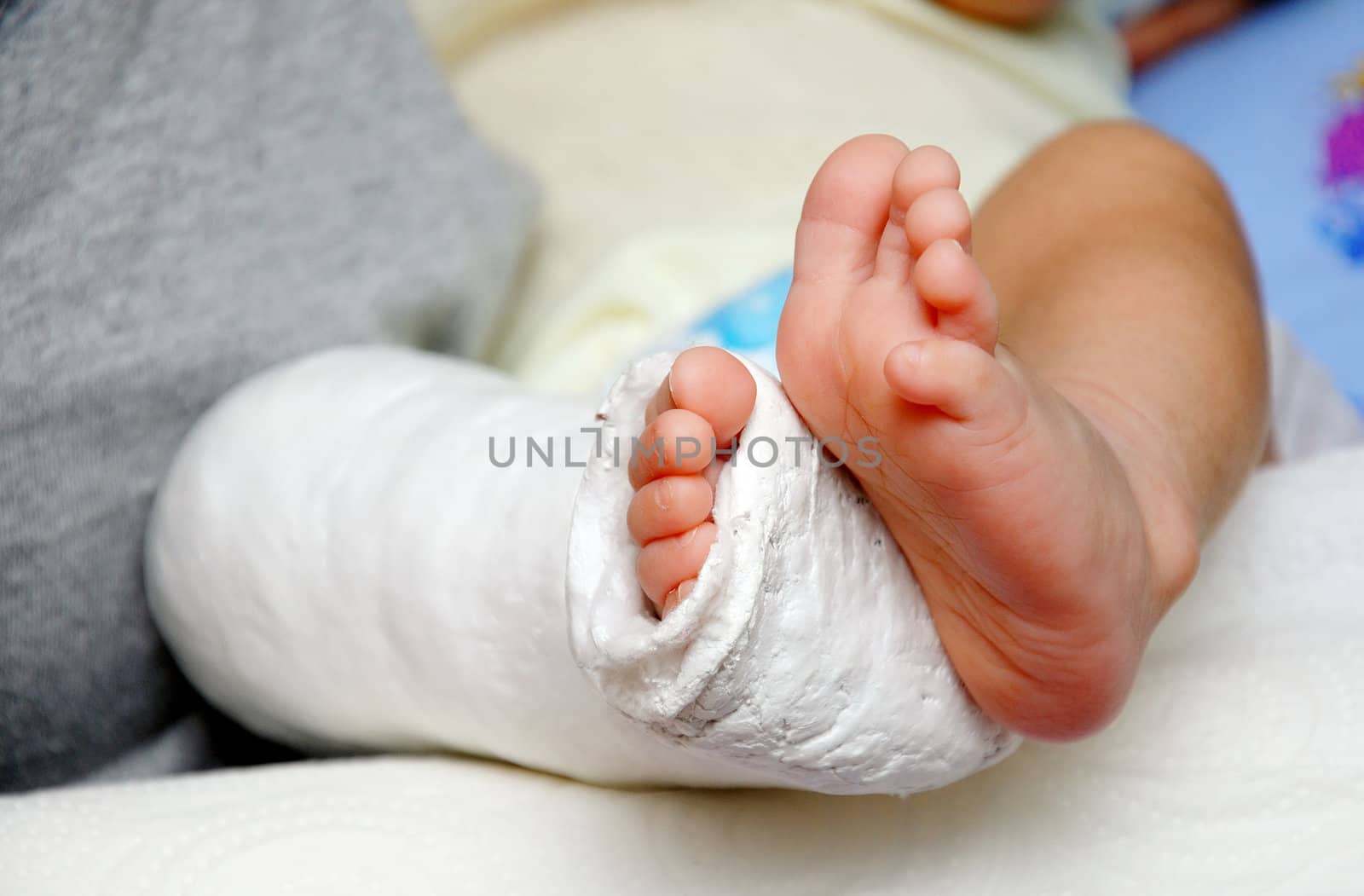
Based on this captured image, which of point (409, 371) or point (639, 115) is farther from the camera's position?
point (639, 115)

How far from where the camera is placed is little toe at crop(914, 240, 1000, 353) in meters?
0.38

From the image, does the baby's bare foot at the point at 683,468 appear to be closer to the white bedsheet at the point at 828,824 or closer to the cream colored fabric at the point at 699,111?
the white bedsheet at the point at 828,824

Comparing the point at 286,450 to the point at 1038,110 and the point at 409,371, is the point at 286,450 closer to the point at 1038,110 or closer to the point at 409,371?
the point at 409,371

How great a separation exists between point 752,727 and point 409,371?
319mm

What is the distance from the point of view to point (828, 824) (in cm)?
53

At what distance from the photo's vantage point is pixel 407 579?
1.80 feet

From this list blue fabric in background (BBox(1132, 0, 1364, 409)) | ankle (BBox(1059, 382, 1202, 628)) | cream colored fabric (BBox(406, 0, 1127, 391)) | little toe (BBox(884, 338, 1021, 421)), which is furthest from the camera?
blue fabric in background (BBox(1132, 0, 1364, 409))

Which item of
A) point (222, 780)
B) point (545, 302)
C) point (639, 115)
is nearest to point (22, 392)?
point (222, 780)

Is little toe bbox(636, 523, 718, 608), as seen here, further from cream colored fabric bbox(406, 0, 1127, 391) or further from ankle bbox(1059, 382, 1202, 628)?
cream colored fabric bbox(406, 0, 1127, 391)

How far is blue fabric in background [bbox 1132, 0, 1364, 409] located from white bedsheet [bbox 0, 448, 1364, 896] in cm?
61

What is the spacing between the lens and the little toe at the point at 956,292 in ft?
1.24

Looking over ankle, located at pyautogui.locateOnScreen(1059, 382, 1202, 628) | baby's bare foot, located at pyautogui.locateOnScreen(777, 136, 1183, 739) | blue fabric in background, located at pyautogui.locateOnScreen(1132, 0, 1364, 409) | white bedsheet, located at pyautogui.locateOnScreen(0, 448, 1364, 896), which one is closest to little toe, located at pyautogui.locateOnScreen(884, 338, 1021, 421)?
baby's bare foot, located at pyautogui.locateOnScreen(777, 136, 1183, 739)

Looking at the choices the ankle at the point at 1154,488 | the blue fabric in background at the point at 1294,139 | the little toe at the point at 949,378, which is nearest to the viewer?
the little toe at the point at 949,378

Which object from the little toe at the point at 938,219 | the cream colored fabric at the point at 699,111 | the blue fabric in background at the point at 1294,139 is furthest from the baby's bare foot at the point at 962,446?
the blue fabric in background at the point at 1294,139
